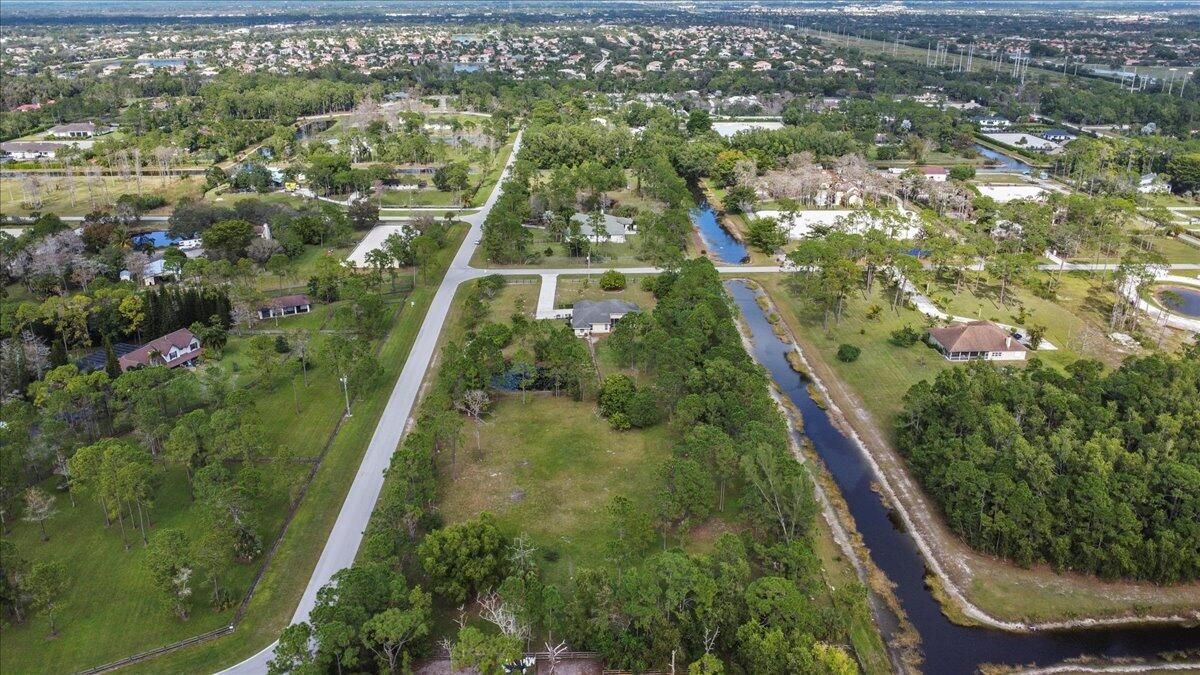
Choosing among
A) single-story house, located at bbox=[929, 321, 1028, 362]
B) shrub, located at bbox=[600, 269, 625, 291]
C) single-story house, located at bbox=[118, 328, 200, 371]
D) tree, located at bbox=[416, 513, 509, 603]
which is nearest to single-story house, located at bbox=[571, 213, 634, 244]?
shrub, located at bbox=[600, 269, 625, 291]

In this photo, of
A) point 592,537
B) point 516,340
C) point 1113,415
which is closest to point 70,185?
point 516,340

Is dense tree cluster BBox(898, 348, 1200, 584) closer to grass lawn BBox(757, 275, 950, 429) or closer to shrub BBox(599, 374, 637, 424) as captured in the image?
grass lawn BBox(757, 275, 950, 429)

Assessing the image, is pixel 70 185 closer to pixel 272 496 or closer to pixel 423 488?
pixel 272 496

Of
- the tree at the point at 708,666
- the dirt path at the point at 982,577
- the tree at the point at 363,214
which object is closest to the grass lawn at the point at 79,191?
the tree at the point at 363,214

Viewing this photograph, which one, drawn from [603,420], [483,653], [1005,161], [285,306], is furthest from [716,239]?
[483,653]

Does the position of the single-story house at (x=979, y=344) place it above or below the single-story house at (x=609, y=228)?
below

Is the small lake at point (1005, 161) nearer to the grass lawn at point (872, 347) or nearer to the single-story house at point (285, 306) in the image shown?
the grass lawn at point (872, 347)

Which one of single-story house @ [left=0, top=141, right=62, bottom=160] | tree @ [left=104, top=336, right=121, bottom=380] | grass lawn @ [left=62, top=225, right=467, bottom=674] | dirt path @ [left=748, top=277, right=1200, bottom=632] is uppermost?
single-story house @ [left=0, top=141, right=62, bottom=160]
